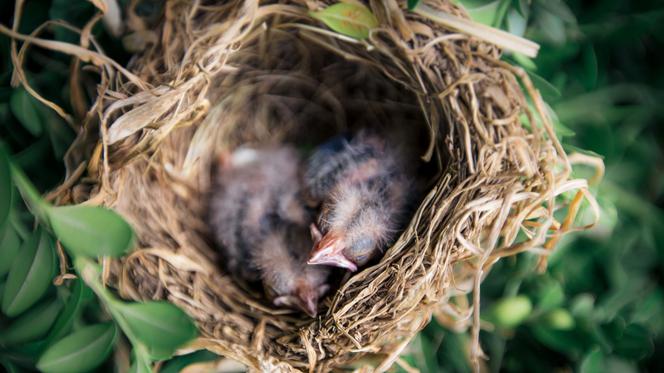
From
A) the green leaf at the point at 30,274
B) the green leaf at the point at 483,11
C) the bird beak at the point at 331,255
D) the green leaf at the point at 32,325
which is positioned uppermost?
the green leaf at the point at 483,11

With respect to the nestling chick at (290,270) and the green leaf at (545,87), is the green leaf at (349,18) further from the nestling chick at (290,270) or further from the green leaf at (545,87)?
the nestling chick at (290,270)

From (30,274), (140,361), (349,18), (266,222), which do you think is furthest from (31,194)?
(266,222)

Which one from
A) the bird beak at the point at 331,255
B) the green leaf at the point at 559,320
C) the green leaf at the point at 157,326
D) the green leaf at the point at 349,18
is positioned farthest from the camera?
the bird beak at the point at 331,255

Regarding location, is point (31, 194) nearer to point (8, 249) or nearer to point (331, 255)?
point (8, 249)

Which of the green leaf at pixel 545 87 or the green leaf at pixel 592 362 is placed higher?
the green leaf at pixel 545 87

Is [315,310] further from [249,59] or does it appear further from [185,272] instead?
[249,59]

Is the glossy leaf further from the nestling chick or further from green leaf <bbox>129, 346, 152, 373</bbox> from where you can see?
Answer: the nestling chick

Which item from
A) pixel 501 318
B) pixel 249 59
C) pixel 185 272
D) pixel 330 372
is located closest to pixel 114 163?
pixel 185 272

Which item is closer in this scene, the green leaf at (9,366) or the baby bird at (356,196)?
the green leaf at (9,366)

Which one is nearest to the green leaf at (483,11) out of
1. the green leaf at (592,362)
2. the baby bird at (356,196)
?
the baby bird at (356,196)
